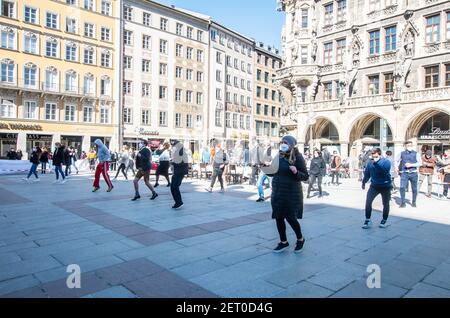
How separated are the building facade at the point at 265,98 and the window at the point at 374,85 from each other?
2825cm

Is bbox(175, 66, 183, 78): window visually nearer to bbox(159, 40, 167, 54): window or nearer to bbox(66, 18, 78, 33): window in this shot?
bbox(159, 40, 167, 54): window

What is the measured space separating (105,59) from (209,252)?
39320 mm

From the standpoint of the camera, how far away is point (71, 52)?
37531mm

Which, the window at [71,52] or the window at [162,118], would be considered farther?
the window at [162,118]

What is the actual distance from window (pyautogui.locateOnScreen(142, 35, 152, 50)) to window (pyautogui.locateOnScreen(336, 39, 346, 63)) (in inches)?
889

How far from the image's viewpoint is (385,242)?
6.25 m

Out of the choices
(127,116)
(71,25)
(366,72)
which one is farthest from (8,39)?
(366,72)

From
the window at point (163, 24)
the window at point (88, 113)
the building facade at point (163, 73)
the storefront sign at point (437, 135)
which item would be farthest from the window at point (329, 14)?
the window at point (88, 113)

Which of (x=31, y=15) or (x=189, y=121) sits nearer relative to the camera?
(x=31, y=15)

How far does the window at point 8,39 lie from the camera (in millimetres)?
33062

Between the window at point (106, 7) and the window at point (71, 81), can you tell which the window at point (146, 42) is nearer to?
the window at point (106, 7)

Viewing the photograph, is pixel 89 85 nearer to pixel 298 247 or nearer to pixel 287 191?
pixel 287 191
